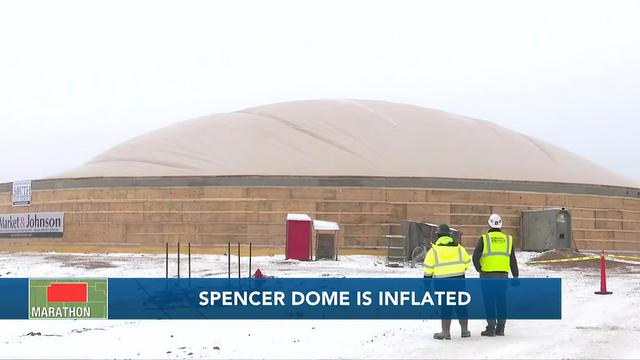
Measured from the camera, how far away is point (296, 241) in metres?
30.8

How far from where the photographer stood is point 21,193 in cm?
4050

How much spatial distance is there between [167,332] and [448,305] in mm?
4596

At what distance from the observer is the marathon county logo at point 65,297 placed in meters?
12.7

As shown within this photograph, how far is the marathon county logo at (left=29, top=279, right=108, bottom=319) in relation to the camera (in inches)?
502

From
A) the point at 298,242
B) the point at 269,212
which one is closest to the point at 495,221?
the point at 298,242

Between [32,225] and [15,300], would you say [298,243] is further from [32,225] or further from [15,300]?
[15,300]

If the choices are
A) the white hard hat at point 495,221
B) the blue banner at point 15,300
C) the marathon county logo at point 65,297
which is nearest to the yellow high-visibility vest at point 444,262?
the white hard hat at point 495,221

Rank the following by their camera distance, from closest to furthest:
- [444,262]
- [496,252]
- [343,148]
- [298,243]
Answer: [444,262], [496,252], [298,243], [343,148]

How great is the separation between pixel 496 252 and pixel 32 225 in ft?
110

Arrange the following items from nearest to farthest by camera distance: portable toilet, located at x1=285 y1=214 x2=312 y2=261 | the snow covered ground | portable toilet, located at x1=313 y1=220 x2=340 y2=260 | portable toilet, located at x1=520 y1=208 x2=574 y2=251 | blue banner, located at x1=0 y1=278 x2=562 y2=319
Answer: the snow covered ground, blue banner, located at x1=0 y1=278 x2=562 y2=319, portable toilet, located at x1=285 y1=214 x2=312 y2=261, portable toilet, located at x1=313 y1=220 x2=340 y2=260, portable toilet, located at x1=520 y1=208 x2=574 y2=251

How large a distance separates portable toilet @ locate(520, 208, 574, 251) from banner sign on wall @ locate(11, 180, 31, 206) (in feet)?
82.2

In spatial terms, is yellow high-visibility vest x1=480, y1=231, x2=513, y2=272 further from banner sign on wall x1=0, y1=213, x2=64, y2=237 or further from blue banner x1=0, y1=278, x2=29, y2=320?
banner sign on wall x1=0, y1=213, x2=64, y2=237

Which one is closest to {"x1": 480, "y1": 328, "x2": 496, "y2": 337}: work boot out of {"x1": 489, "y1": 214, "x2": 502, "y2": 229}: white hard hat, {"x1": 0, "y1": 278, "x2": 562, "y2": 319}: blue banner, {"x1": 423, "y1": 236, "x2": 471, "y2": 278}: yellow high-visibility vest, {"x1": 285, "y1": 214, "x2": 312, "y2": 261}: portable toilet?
{"x1": 0, "y1": 278, "x2": 562, "y2": 319}: blue banner

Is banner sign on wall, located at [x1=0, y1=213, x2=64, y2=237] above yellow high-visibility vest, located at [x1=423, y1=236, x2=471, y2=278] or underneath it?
underneath
